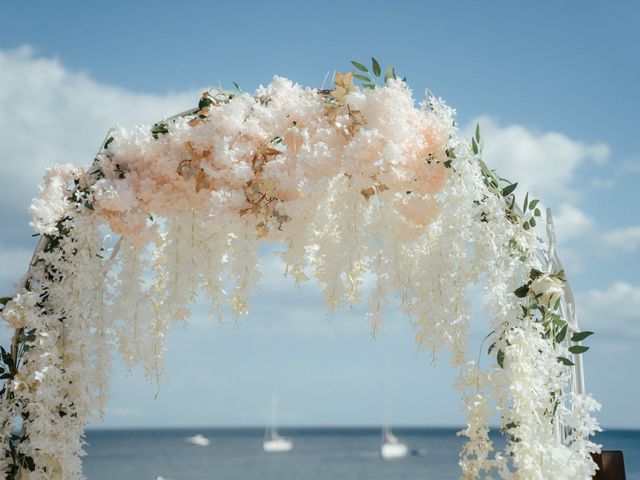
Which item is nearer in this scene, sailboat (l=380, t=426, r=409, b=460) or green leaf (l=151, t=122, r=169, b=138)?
green leaf (l=151, t=122, r=169, b=138)

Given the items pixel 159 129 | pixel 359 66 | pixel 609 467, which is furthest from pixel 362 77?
pixel 609 467

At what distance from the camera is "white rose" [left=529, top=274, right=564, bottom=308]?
2943 mm

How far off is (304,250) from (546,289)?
1110 millimetres

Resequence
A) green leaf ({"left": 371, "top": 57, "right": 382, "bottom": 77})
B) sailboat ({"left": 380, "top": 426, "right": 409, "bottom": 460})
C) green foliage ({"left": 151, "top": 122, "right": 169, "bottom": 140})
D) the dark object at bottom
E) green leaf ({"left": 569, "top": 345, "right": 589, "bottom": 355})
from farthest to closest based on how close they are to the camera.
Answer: sailboat ({"left": 380, "top": 426, "right": 409, "bottom": 460}) < green foliage ({"left": 151, "top": 122, "right": 169, "bottom": 140}) < the dark object at bottom < green leaf ({"left": 371, "top": 57, "right": 382, "bottom": 77}) < green leaf ({"left": 569, "top": 345, "right": 589, "bottom": 355})

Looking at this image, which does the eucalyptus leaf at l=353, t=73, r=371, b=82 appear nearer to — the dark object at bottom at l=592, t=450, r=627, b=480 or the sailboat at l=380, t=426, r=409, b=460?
the dark object at bottom at l=592, t=450, r=627, b=480

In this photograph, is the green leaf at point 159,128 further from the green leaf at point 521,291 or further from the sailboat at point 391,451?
the sailboat at point 391,451

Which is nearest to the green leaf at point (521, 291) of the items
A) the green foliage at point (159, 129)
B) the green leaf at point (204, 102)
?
the green leaf at point (204, 102)

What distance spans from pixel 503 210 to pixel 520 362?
646 mm

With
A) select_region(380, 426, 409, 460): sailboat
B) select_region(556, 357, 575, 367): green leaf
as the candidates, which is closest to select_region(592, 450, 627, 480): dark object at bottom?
select_region(556, 357, 575, 367): green leaf

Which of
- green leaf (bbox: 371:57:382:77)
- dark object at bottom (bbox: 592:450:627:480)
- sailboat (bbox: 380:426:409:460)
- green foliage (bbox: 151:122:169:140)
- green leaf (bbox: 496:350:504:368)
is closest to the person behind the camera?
green leaf (bbox: 496:350:504:368)

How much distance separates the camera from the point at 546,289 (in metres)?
2.94

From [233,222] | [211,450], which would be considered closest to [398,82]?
[233,222]

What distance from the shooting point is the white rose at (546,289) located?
9.66ft

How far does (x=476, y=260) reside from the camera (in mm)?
3057
